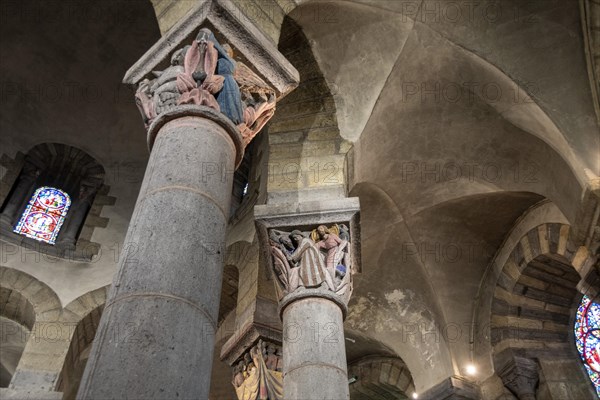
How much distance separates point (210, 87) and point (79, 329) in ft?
19.4

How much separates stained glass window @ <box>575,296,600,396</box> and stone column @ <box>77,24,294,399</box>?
5836 millimetres

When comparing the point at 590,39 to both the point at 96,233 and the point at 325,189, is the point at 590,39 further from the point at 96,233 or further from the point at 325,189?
the point at 96,233

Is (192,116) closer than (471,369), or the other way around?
(192,116)

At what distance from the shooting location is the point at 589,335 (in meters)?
7.36

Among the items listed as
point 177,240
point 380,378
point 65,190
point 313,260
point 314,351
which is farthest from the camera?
point 65,190

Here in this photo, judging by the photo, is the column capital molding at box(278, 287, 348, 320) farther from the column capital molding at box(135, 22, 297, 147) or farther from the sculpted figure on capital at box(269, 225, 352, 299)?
the column capital molding at box(135, 22, 297, 147)

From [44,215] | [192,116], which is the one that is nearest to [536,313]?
[192,116]

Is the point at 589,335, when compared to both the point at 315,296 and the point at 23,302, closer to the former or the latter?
the point at 315,296

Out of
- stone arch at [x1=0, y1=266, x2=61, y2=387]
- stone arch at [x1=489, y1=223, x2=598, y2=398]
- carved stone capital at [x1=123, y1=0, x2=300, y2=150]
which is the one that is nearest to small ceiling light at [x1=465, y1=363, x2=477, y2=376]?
stone arch at [x1=489, y1=223, x2=598, y2=398]

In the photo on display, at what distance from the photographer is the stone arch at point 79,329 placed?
7832mm

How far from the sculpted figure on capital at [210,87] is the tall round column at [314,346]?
151cm

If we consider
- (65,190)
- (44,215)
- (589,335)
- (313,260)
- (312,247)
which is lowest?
(313,260)

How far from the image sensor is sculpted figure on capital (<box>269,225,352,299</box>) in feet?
15.0

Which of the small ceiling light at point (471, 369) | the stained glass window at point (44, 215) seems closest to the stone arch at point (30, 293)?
the stained glass window at point (44, 215)
